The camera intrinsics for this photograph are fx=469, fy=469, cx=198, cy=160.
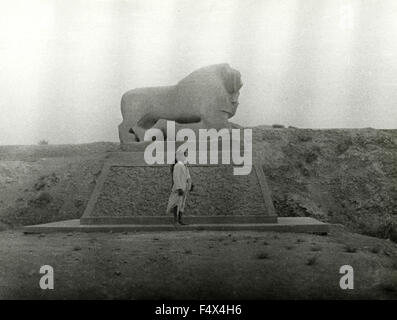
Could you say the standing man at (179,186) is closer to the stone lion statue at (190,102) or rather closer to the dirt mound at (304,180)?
the stone lion statue at (190,102)

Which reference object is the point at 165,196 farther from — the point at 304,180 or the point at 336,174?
the point at 336,174

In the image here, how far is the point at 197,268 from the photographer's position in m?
5.84

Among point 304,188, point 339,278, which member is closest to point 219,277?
point 339,278

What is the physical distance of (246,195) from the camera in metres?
10.5

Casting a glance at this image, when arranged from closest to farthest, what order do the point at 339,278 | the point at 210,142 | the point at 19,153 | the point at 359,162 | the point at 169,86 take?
the point at 339,278
the point at 210,142
the point at 169,86
the point at 359,162
the point at 19,153

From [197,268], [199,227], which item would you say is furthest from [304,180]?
[197,268]

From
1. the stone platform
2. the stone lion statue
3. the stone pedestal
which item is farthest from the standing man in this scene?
the stone lion statue

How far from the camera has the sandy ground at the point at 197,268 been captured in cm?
510

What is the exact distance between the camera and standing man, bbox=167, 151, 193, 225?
9.11 metres

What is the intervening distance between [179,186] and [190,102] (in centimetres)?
392

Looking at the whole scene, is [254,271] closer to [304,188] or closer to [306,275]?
[306,275]

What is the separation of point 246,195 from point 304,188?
710 cm

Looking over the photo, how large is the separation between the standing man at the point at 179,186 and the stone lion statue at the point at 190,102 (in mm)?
3116

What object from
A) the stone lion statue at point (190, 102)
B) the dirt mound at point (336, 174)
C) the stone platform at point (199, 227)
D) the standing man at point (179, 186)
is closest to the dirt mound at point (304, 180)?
the dirt mound at point (336, 174)
